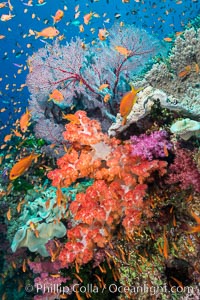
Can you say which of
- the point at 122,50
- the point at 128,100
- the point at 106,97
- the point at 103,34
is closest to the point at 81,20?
the point at 103,34

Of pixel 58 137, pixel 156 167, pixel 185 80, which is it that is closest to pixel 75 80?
pixel 58 137

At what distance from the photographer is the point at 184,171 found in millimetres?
3543

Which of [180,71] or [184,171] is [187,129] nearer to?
[184,171]

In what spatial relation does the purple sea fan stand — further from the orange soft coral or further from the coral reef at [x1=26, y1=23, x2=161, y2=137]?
the coral reef at [x1=26, y1=23, x2=161, y2=137]

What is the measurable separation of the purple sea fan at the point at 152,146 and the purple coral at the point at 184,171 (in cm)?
20

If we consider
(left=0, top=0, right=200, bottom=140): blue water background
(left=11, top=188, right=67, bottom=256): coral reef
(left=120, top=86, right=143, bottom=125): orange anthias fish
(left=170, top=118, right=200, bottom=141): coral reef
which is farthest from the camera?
(left=0, top=0, right=200, bottom=140): blue water background

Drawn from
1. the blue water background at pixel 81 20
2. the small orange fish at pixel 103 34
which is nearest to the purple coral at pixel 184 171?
the small orange fish at pixel 103 34

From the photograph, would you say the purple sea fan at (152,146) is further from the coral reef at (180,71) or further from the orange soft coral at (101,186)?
the coral reef at (180,71)

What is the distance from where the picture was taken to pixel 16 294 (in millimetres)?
6164

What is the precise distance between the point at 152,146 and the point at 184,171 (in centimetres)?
54

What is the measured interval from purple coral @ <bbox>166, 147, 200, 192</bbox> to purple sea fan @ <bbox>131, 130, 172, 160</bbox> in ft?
0.64

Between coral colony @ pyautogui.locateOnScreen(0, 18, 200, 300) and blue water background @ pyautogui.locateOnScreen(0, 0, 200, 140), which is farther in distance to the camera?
blue water background @ pyautogui.locateOnScreen(0, 0, 200, 140)

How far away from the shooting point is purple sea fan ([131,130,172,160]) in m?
3.68

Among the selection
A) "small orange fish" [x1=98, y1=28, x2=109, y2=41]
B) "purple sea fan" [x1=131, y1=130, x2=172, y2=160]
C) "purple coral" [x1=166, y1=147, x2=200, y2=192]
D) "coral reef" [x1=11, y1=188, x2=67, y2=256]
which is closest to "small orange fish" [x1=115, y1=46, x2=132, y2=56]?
"small orange fish" [x1=98, y1=28, x2=109, y2=41]
